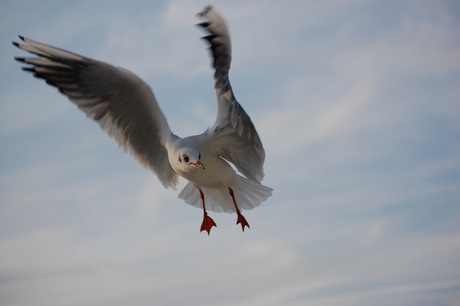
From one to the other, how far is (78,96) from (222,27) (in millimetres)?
2121

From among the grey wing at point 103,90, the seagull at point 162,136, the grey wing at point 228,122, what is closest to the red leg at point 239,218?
the seagull at point 162,136

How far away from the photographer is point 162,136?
746 centimetres

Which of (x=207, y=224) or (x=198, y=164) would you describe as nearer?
(x=198, y=164)

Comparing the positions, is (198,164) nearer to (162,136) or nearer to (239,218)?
(162,136)

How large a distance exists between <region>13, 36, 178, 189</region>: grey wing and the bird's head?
74 centimetres

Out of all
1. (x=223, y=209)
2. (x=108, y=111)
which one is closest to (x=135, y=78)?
(x=108, y=111)

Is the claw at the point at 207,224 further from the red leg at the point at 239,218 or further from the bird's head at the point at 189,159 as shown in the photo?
the bird's head at the point at 189,159

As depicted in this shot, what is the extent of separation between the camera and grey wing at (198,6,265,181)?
238 inches

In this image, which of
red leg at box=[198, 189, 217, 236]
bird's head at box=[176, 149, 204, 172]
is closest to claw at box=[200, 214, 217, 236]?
red leg at box=[198, 189, 217, 236]

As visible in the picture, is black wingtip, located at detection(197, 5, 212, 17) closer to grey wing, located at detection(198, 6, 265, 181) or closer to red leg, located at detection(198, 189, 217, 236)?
grey wing, located at detection(198, 6, 265, 181)

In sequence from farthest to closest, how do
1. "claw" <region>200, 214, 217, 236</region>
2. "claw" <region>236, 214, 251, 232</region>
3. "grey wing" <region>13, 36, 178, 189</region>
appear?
"claw" <region>200, 214, 217, 236</region> → "claw" <region>236, 214, 251, 232</region> → "grey wing" <region>13, 36, 178, 189</region>

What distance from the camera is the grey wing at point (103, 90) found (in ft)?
23.9

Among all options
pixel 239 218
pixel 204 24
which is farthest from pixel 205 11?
pixel 239 218

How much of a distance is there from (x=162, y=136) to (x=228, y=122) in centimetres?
119
